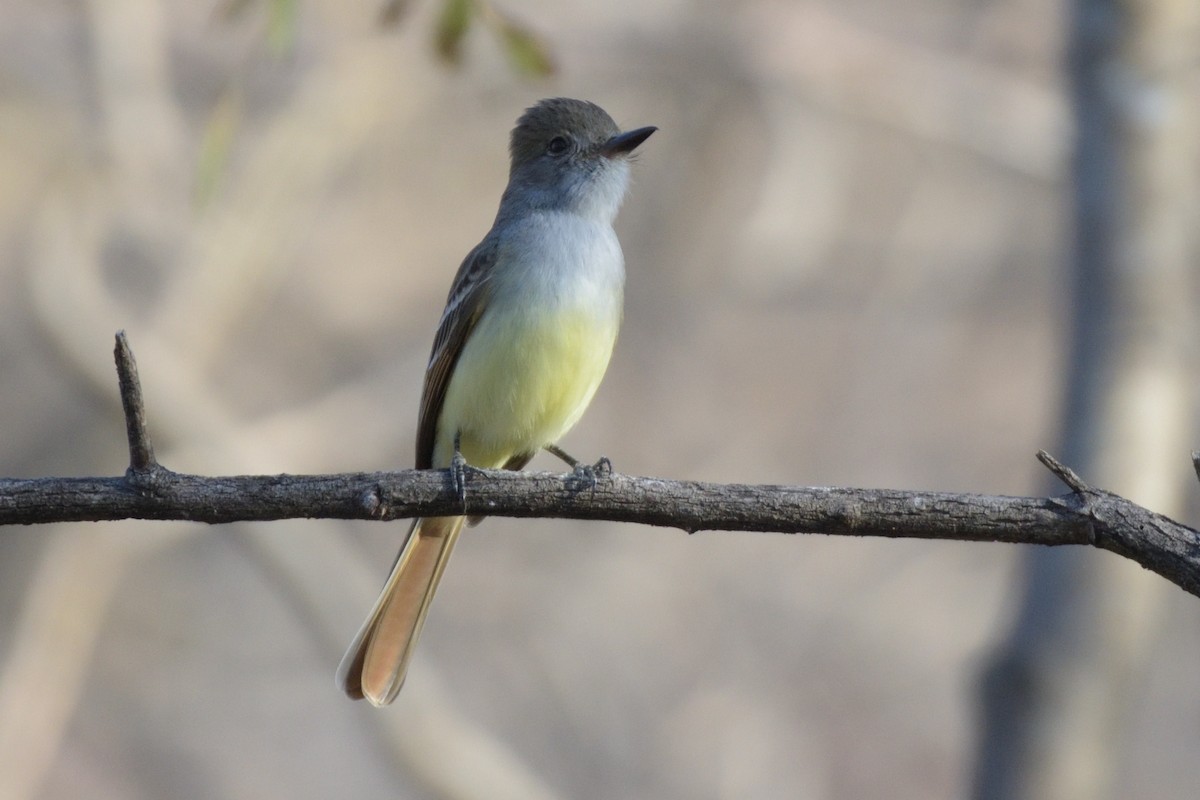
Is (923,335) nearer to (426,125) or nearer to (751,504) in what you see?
(426,125)

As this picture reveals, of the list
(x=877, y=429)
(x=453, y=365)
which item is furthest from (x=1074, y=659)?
(x=877, y=429)

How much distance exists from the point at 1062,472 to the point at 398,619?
2108 millimetres

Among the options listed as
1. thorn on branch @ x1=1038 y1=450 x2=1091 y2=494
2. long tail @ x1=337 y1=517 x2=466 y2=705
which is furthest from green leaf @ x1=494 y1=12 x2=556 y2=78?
thorn on branch @ x1=1038 y1=450 x2=1091 y2=494

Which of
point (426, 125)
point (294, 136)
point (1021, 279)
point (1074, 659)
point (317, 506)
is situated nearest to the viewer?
point (317, 506)

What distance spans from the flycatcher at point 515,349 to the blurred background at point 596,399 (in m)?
2.39

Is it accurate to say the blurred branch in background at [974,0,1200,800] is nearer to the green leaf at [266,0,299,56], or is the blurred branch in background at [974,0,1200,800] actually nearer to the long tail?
the long tail

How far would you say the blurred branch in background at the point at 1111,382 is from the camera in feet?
17.6

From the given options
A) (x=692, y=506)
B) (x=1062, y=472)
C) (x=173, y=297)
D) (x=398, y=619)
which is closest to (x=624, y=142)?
(x=398, y=619)

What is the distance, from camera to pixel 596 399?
→ 10.1 metres

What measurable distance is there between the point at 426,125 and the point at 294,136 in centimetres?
173

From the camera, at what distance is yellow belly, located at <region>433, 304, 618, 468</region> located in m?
4.14

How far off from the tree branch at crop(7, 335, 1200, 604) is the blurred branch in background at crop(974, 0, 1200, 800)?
8.59 ft

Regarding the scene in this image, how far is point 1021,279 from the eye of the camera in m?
10.9

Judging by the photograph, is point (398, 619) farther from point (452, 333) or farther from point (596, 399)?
point (596, 399)
